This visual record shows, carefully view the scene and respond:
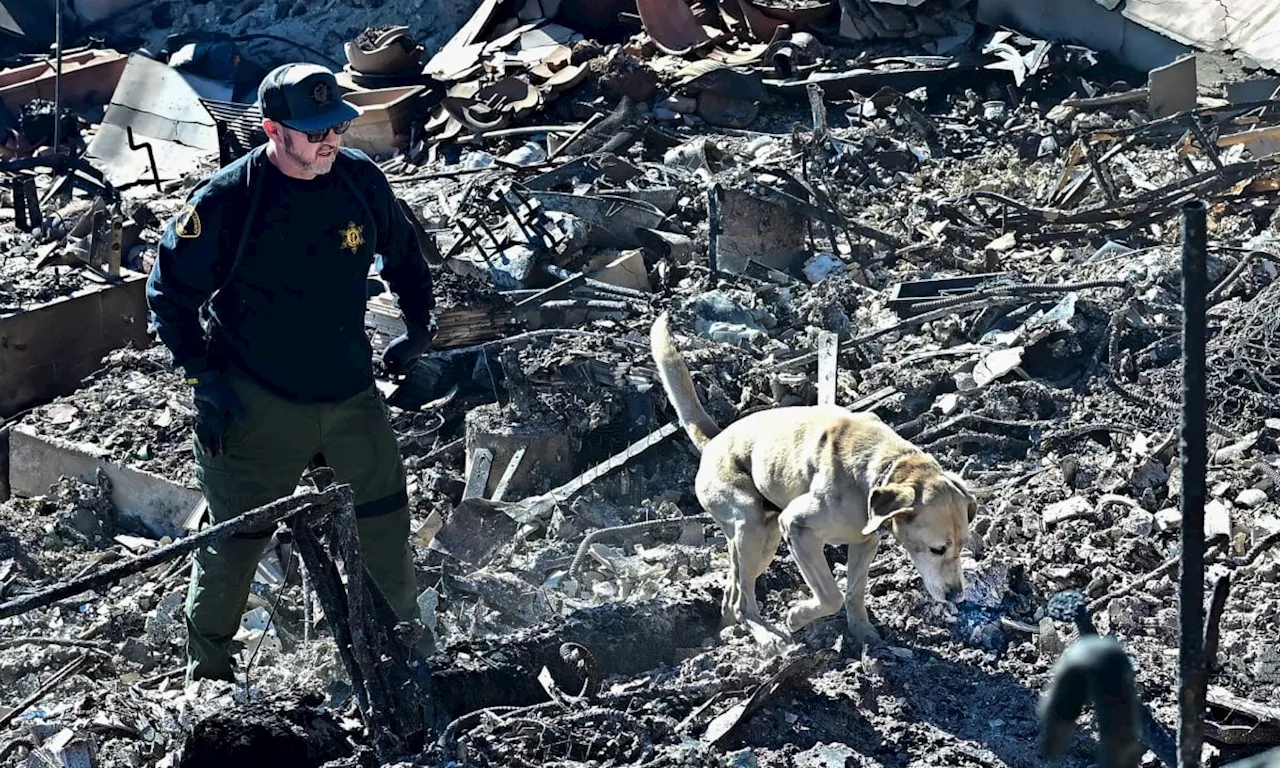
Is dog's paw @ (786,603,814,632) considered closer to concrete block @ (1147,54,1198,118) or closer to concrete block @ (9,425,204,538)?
concrete block @ (9,425,204,538)

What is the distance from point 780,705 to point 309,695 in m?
1.48

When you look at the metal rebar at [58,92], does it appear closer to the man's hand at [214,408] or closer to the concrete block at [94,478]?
the concrete block at [94,478]

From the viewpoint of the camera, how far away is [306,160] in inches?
190

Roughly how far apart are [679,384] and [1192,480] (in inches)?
145

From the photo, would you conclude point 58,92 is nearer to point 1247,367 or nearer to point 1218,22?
point 1218,22

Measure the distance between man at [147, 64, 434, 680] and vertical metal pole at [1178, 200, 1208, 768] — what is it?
10.5 feet

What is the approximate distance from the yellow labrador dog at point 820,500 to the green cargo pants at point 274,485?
1.15 metres

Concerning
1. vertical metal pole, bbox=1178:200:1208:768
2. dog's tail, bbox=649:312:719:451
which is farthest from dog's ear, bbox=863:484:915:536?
vertical metal pole, bbox=1178:200:1208:768

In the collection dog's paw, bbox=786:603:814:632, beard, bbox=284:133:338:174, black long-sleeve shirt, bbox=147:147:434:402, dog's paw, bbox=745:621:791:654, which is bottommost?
dog's paw, bbox=745:621:791:654

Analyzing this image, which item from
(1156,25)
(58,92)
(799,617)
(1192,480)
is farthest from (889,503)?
(58,92)

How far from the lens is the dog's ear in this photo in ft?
15.7

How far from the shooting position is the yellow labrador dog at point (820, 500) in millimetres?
4867

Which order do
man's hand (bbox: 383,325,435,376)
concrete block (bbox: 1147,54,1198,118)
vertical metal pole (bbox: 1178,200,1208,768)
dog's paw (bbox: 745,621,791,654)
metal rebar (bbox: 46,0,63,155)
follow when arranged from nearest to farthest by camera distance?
1. vertical metal pole (bbox: 1178,200,1208,768)
2. dog's paw (bbox: 745,621,791,654)
3. man's hand (bbox: 383,325,435,376)
4. concrete block (bbox: 1147,54,1198,118)
5. metal rebar (bbox: 46,0,63,155)

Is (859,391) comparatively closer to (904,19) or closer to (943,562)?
(943,562)
